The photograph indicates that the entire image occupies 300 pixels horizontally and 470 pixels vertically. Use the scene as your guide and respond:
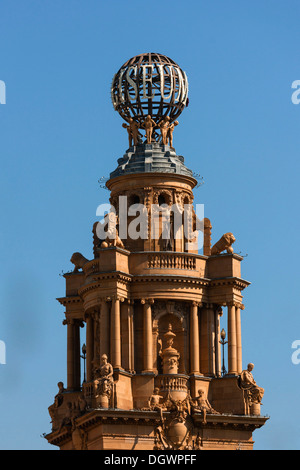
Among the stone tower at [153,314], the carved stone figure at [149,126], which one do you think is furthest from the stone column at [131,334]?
the carved stone figure at [149,126]

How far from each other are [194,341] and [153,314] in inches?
95.0

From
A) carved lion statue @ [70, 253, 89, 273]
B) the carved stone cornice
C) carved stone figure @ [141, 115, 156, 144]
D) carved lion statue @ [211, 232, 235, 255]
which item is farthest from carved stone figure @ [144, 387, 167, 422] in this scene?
carved stone figure @ [141, 115, 156, 144]

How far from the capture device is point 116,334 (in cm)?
12300

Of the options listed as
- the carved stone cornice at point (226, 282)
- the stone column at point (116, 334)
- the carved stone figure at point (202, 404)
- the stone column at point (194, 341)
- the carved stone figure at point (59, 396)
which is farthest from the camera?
the carved stone figure at point (59, 396)

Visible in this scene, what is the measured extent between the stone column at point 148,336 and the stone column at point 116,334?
1493 millimetres

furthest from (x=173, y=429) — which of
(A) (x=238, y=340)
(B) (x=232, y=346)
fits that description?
(A) (x=238, y=340)

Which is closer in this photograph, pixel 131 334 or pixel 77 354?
pixel 131 334

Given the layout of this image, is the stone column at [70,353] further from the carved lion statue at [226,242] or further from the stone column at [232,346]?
the carved lion statue at [226,242]

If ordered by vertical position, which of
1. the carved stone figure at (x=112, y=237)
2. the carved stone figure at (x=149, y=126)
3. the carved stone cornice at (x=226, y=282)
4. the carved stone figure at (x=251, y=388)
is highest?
the carved stone figure at (x=149, y=126)

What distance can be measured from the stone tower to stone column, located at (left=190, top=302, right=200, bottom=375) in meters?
0.05

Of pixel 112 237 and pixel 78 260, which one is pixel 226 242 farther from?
pixel 78 260

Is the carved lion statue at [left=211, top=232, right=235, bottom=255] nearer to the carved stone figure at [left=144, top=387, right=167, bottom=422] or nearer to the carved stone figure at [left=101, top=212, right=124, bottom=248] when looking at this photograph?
the carved stone figure at [left=101, top=212, right=124, bottom=248]

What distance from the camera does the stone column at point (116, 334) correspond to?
123m

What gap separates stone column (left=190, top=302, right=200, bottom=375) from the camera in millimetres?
124688
